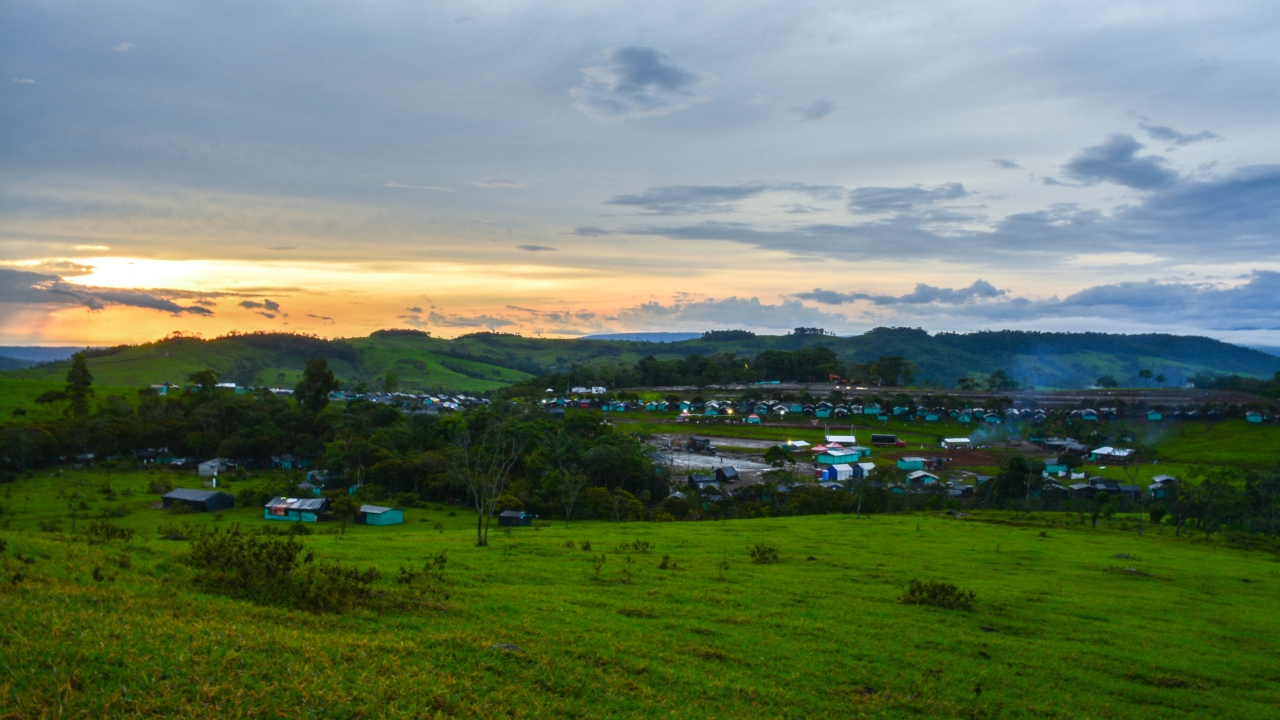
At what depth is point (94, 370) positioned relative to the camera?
192 metres

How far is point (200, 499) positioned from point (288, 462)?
2413 cm

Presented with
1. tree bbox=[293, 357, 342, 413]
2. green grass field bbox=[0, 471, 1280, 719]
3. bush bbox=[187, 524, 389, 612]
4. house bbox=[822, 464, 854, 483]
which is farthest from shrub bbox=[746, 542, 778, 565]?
tree bbox=[293, 357, 342, 413]

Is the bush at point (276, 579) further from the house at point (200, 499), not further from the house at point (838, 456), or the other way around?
the house at point (838, 456)

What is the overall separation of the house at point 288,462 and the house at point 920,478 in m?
64.5

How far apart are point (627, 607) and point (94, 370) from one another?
9107 inches

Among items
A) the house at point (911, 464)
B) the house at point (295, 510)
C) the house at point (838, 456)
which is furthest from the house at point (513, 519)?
the house at point (911, 464)

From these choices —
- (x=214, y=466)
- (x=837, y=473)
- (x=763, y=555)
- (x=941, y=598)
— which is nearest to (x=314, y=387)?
(x=214, y=466)

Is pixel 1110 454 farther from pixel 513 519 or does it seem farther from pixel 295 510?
pixel 295 510

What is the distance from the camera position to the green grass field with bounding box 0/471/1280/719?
26.1ft

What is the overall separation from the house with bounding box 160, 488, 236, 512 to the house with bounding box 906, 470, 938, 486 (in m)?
61.7

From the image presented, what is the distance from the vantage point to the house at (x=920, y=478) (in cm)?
6825

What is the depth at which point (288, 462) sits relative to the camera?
79.6 meters

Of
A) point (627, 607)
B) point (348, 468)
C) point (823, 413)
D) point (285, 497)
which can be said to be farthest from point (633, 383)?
point (627, 607)

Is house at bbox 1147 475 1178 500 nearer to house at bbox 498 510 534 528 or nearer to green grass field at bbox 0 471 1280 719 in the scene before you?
green grass field at bbox 0 471 1280 719
